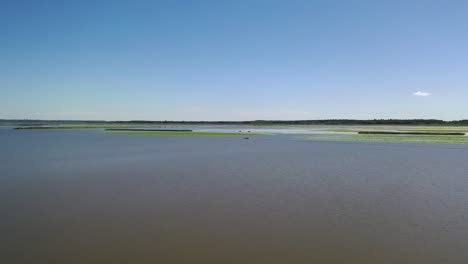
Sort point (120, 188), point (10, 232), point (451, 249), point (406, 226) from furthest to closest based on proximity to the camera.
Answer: point (120, 188)
point (406, 226)
point (10, 232)
point (451, 249)

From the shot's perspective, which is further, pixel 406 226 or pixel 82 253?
pixel 406 226

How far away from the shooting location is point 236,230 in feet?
27.8

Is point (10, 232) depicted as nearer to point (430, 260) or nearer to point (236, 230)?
point (236, 230)

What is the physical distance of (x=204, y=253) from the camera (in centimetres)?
704

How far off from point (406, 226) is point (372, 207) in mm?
1895

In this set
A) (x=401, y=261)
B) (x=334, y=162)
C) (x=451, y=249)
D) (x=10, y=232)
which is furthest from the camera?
(x=334, y=162)

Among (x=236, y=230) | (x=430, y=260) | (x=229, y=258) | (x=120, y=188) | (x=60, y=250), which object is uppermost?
(x=120, y=188)

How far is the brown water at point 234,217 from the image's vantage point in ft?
23.0

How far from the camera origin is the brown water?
7008 millimetres

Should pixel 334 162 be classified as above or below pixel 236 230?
above

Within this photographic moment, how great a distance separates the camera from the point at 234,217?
31.4 ft

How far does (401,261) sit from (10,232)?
8.98 metres

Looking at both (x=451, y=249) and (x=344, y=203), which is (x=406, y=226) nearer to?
(x=451, y=249)

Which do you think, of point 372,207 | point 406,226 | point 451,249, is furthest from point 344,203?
point 451,249
